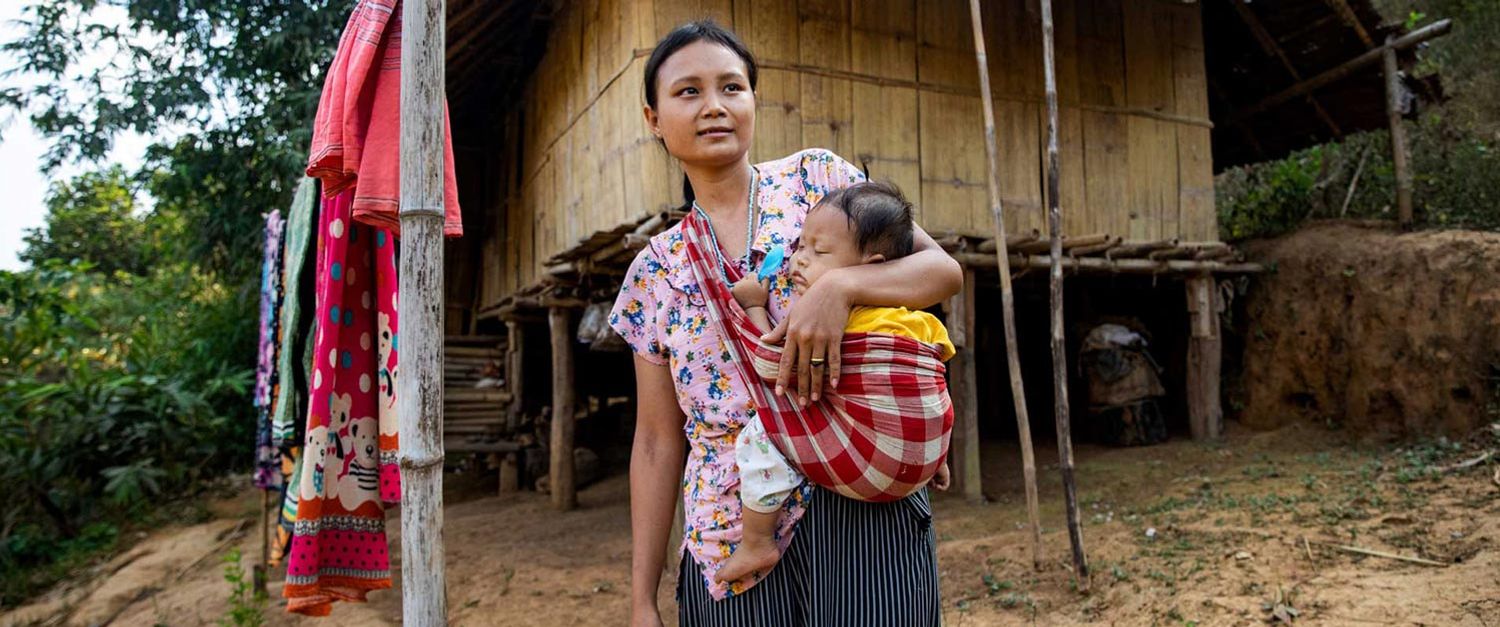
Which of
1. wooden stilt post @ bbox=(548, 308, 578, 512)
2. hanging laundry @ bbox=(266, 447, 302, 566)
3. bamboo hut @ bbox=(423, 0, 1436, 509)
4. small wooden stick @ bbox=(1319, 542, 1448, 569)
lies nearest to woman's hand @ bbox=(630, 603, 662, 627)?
hanging laundry @ bbox=(266, 447, 302, 566)

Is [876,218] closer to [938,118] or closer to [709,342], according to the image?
[709,342]

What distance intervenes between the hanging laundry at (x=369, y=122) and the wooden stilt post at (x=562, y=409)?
17.7 ft

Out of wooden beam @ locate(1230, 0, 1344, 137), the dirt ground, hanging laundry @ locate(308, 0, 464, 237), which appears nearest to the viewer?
hanging laundry @ locate(308, 0, 464, 237)

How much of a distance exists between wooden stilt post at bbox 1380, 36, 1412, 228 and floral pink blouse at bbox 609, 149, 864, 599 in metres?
7.80

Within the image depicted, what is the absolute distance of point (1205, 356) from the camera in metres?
7.44

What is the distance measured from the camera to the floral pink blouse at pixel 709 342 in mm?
1327

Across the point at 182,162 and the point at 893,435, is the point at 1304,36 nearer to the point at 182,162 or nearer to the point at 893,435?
the point at 893,435

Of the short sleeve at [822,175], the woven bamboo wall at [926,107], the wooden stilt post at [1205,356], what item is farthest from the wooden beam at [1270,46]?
the short sleeve at [822,175]

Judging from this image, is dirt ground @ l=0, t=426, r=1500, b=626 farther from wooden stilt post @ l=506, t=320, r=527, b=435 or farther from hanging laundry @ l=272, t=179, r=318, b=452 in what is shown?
hanging laundry @ l=272, t=179, r=318, b=452

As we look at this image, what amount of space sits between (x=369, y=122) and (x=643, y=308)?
805mm

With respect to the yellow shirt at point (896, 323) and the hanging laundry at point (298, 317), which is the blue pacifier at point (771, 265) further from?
the hanging laundry at point (298, 317)

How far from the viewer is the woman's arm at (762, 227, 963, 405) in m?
1.20

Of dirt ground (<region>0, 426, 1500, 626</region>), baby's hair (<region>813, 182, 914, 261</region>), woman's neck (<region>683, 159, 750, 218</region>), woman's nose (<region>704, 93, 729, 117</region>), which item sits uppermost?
woman's nose (<region>704, 93, 729, 117</region>)

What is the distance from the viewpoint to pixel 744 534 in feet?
4.14
